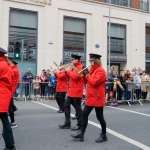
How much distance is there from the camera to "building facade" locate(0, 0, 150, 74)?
22.4 m

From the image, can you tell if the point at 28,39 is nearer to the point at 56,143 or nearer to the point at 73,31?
the point at 73,31

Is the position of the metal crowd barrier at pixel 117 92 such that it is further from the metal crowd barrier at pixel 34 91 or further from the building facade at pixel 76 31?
the building facade at pixel 76 31

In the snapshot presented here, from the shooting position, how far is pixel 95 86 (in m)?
6.70

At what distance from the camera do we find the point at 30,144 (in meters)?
6.52

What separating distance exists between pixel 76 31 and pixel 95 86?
19162 mm

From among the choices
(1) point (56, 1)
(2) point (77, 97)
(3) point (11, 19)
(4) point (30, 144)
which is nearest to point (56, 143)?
(4) point (30, 144)

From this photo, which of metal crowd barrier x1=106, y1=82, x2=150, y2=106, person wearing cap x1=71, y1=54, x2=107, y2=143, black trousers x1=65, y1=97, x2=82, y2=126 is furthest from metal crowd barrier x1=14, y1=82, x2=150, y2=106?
person wearing cap x1=71, y1=54, x2=107, y2=143

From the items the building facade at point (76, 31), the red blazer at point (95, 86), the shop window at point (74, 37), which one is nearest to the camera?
the red blazer at point (95, 86)

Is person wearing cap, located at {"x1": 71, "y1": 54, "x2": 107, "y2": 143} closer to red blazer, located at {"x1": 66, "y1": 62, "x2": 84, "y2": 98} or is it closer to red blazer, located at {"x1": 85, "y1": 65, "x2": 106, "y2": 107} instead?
red blazer, located at {"x1": 85, "y1": 65, "x2": 106, "y2": 107}

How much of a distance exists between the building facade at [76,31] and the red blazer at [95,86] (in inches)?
462

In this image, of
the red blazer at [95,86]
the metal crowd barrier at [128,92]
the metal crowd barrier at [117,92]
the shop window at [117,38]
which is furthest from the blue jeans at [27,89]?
the shop window at [117,38]

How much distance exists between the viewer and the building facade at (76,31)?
883 inches

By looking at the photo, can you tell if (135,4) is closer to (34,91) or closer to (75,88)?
(34,91)

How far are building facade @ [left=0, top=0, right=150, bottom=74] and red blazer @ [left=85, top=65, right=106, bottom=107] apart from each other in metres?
11.7
